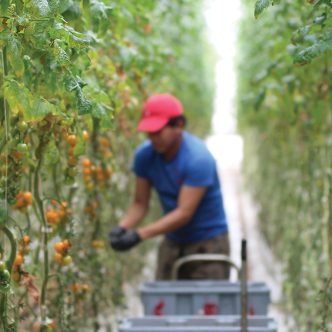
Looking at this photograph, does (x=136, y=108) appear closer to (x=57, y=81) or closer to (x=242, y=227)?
→ (x=57, y=81)

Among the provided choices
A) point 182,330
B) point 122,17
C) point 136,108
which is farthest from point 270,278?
point 182,330

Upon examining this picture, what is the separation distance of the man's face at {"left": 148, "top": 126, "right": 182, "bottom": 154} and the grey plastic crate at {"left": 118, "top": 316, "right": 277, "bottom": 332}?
4.02 ft

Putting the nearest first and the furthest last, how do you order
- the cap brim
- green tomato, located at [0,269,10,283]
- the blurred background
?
green tomato, located at [0,269,10,283] → the blurred background → the cap brim

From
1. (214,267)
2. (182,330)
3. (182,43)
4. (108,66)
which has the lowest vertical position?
(182,330)

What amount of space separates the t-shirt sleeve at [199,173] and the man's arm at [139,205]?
358 mm

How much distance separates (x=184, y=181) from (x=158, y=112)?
1.20ft

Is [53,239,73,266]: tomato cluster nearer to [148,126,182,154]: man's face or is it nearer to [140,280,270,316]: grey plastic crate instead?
[140,280,270,316]: grey plastic crate

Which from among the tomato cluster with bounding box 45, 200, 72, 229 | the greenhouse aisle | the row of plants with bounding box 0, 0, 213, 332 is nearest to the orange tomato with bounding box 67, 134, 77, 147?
the row of plants with bounding box 0, 0, 213, 332

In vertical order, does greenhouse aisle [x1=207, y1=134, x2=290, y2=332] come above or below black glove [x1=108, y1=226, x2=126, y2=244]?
above

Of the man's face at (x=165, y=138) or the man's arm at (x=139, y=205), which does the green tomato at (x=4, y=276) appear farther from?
the man's arm at (x=139, y=205)

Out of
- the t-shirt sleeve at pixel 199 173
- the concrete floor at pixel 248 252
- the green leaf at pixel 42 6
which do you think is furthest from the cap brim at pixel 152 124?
the green leaf at pixel 42 6

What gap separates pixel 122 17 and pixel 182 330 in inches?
63.3

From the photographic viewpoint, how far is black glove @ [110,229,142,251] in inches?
158

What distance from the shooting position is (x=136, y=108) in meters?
4.83
